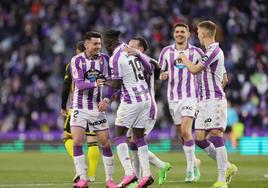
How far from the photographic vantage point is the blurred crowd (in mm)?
28578

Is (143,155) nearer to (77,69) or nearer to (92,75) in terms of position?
(92,75)

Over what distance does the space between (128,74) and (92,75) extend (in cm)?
59

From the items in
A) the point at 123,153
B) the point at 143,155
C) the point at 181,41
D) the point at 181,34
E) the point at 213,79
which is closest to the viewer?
the point at 143,155

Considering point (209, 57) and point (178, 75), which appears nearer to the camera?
point (209, 57)

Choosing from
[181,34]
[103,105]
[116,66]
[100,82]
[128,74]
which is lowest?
[103,105]

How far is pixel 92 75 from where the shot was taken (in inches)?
497

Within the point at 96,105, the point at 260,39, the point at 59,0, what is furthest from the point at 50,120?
the point at 96,105

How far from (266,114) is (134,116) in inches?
621

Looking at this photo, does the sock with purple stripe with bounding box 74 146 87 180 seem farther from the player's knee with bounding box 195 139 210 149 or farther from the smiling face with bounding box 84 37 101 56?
the player's knee with bounding box 195 139 210 149

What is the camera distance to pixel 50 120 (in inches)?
1142

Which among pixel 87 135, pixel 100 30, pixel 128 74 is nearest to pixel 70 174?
pixel 87 135

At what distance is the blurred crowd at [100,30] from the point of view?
28578 millimetres

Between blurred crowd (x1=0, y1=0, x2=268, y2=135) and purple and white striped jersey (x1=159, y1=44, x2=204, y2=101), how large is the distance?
12557 millimetres

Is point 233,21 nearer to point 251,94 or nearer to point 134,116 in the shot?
point 251,94
